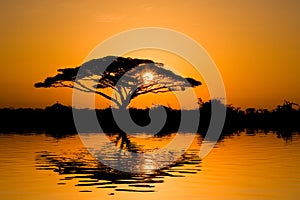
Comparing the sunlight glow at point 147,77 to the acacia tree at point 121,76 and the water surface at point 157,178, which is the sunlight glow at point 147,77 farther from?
the water surface at point 157,178

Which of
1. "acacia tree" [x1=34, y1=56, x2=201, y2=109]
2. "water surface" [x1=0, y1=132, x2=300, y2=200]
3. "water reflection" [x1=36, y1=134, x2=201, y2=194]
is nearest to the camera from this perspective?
"water surface" [x1=0, y1=132, x2=300, y2=200]

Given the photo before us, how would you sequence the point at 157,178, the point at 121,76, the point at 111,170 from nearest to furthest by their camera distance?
1. the point at 157,178
2. the point at 111,170
3. the point at 121,76

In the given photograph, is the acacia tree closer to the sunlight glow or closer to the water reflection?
the sunlight glow

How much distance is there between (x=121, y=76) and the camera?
6500 centimetres

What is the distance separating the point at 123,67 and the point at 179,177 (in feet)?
152

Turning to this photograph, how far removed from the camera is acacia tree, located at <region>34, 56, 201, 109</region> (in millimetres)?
64438

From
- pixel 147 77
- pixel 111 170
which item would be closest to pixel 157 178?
pixel 111 170

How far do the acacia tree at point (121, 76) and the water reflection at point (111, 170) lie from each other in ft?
118

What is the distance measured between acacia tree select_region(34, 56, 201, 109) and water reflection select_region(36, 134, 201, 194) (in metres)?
35.9

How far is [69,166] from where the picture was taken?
22.5 meters

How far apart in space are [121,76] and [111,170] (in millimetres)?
43928

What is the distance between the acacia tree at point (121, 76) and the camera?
64438 millimetres

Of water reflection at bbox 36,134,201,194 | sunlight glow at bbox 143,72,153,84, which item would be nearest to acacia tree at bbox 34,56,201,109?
sunlight glow at bbox 143,72,153,84

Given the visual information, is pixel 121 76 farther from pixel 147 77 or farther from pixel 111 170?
pixel 111 170
